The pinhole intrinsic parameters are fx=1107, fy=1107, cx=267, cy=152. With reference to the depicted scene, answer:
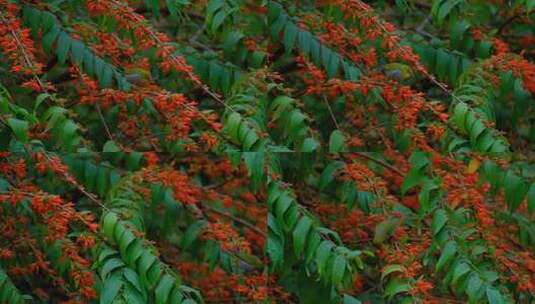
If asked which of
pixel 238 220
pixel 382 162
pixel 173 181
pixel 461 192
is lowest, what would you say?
pixel 238 220

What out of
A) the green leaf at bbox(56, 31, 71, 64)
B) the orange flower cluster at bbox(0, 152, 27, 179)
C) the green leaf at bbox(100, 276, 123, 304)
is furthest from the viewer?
the green leaf at bbox(56, 31, 71, 64)

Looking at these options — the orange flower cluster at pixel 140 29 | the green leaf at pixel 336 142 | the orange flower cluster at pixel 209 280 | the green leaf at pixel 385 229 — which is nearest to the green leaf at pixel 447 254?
the green leaf at pixel 385 229

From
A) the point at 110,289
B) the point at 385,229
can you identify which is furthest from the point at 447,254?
the point at 110,289

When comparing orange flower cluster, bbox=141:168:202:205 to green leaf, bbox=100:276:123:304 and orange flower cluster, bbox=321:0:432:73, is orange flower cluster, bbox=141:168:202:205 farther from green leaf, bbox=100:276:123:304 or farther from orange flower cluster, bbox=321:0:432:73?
orange flower cluster, bbox=321:0:432:73

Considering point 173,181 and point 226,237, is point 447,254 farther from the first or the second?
point 173,181

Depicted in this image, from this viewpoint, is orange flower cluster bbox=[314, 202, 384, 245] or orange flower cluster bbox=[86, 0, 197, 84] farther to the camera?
orange flower cluster bbox=[314, 202, 384, 245]

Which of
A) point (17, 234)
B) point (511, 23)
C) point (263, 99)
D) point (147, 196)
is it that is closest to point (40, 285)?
point (17, 234)

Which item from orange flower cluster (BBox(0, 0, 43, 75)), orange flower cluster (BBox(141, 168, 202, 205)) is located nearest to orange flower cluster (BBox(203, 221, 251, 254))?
orange flower cluster (BBox(141, 168, 202, 205))

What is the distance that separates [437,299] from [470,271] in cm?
46

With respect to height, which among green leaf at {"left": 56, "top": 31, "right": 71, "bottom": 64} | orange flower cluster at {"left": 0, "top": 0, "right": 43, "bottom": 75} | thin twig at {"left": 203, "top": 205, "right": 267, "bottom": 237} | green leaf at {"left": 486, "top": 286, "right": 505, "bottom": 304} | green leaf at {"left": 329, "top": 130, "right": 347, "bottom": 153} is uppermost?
orange flower cluster at {"left": 0, "top": 0, "right": 43, "bottom": 75}

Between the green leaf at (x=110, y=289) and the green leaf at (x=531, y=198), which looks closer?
the green leaf at (x=110, y=289)

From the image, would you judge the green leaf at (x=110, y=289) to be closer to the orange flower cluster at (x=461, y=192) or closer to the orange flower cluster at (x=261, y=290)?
the orange flower cluster at (x=261, y=290)

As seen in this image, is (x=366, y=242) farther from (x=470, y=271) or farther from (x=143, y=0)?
(x=143, y=0)

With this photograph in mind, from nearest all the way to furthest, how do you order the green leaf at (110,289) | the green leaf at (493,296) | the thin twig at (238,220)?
the green leaf at (110,289), the green leaf at (493,296), the thin twig at (238,220)
